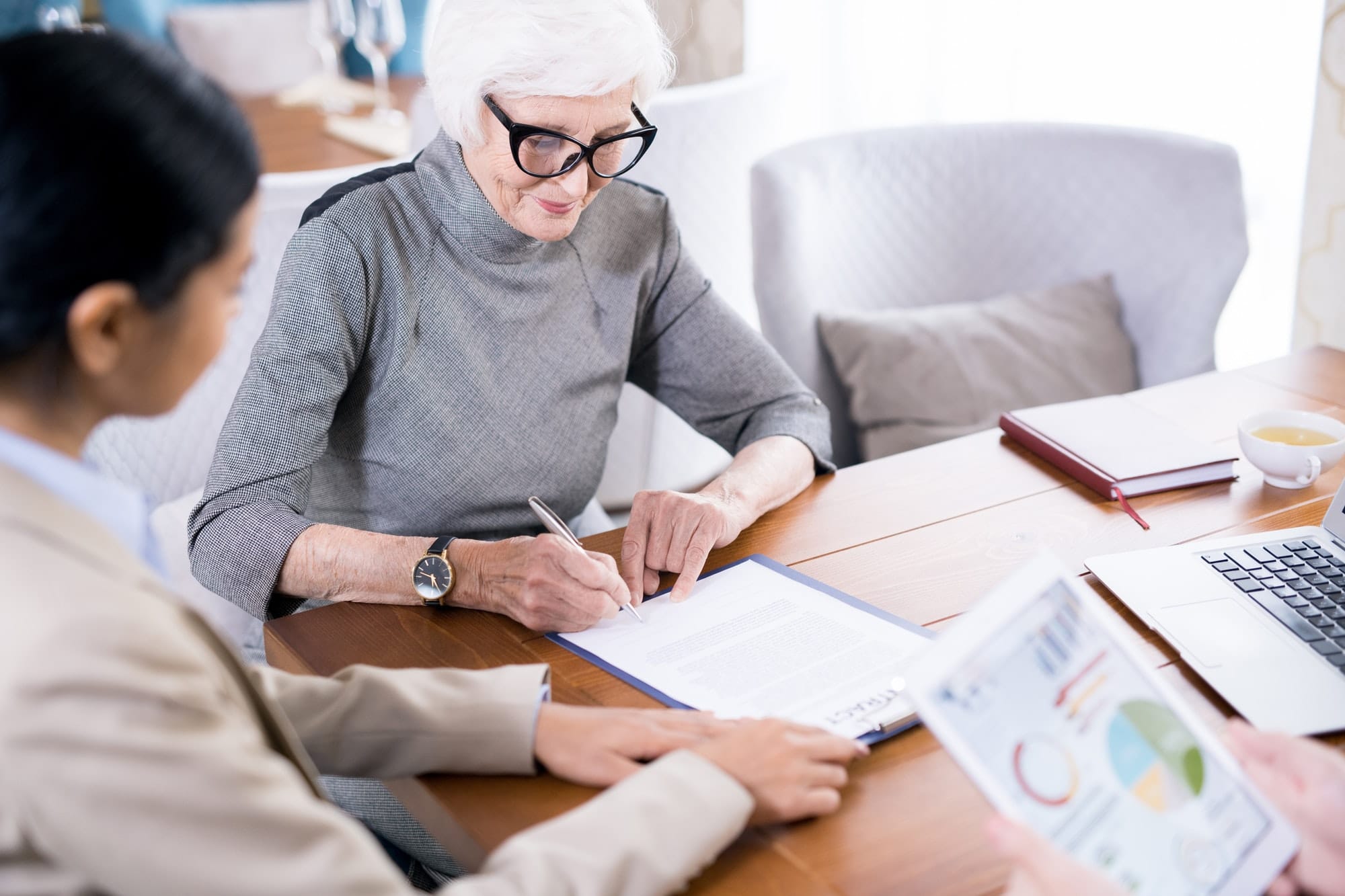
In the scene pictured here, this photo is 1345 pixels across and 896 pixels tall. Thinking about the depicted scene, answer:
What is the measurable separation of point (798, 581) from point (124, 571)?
26.5 inches

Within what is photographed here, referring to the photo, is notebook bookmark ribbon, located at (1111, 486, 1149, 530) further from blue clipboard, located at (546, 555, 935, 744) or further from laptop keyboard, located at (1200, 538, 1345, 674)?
blue clipboard, located at (546, 555, 935, 744)

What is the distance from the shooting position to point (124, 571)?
625 millimetres

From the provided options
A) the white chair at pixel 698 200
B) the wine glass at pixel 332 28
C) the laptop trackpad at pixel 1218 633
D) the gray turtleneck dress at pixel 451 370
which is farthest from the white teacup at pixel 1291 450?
the wine glass at pixel 332 28

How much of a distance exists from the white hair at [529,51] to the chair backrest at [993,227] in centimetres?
69

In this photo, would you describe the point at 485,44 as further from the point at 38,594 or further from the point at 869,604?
the point at 38,594

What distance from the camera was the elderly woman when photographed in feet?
3.86

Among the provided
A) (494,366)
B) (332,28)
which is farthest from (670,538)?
(332,28)

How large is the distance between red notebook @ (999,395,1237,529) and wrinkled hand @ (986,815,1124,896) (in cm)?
66

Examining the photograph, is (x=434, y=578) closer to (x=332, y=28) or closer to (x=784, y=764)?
(x=784, y=764)

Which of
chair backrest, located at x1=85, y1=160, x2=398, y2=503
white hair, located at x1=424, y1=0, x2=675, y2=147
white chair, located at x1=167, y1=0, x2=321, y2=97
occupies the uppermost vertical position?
white hair, located at x1=424, y1=0, x2=675, y2=147

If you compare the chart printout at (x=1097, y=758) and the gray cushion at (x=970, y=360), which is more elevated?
the chart printout at (x=1097, y=758)

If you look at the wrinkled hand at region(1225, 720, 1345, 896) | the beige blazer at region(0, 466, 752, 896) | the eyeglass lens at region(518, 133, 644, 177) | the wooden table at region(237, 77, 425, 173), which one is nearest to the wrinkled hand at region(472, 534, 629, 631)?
the beige blazer at region(0, 466, 752, 896)

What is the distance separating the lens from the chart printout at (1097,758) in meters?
0.68

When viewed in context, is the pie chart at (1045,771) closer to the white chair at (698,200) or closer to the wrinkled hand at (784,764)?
the wrinkled hand at (784,764)
